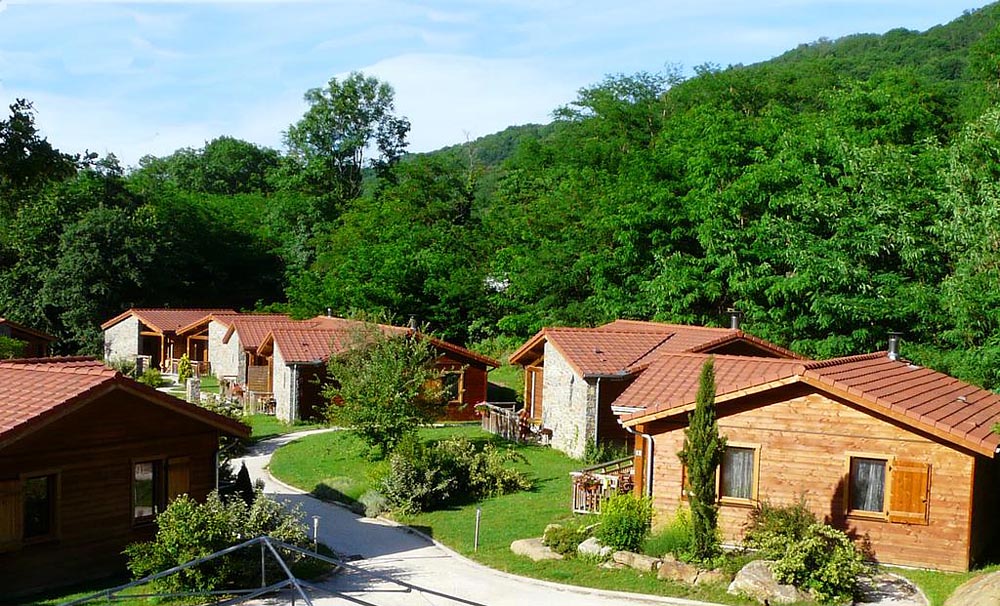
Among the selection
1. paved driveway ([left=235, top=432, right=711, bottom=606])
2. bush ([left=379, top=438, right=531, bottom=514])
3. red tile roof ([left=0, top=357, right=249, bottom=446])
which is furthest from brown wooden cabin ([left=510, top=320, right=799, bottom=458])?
red tile roof ([left=0, top=357, right=249, bottom=446])

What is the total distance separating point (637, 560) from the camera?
686 inches

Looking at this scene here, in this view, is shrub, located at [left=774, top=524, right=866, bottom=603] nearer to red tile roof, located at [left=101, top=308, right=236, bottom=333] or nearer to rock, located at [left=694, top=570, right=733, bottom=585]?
rock, located at [left=694, top=570, right=733, bottom=585]

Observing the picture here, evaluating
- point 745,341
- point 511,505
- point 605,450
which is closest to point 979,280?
point 745,341

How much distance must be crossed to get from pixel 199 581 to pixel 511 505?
8916mm

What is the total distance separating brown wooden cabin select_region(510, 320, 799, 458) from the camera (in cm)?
2803

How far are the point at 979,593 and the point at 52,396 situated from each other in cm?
1610

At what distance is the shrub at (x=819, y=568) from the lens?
611 inches

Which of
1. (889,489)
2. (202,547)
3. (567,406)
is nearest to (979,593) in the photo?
(889,489)

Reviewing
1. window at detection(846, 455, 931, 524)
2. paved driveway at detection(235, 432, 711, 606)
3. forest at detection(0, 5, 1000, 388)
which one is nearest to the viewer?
paved driveway at detection(235, 432, 711, 606)

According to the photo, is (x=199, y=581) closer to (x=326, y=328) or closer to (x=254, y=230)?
(x=326, y=328)

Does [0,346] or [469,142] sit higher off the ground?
[469,142]

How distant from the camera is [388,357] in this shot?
27281mm

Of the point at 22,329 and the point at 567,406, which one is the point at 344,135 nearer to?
the point at 22,329

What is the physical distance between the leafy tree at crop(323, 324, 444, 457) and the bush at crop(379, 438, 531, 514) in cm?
210
